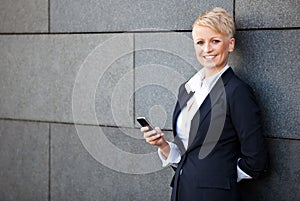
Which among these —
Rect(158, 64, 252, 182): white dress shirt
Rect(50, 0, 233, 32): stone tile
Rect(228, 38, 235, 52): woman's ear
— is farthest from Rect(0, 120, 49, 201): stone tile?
Rect(228, 38, 235, 52): woman's ear

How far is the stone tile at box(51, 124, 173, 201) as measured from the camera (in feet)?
18.2

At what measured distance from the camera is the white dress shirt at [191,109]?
4383 millimetres

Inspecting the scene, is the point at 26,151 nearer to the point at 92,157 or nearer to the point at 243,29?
the point at 92,157

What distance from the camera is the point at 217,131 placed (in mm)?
4266

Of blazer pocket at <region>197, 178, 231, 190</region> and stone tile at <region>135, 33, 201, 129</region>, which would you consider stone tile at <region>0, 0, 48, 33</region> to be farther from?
blazer pocket at <region>197, 178, 231, 190</region>

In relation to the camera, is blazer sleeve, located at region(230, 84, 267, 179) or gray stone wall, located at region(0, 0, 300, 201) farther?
gray stone wall, located at region(0, 0, 300, 201)

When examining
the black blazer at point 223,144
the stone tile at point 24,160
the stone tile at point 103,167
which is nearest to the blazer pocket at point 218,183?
the black blazer at point 223,144

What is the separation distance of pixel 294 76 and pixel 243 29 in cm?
59

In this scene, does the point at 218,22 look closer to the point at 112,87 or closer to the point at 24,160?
the point at 112,87

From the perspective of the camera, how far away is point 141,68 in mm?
5477

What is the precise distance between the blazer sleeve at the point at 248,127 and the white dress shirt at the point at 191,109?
0.63 feet

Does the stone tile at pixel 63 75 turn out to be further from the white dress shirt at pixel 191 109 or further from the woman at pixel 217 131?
the woman at pixel 217 131

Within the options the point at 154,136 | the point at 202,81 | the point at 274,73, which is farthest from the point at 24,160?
the point at 274,73

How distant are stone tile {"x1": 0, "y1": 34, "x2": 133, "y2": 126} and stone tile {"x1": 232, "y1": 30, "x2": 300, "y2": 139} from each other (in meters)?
1.25
